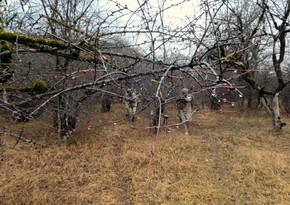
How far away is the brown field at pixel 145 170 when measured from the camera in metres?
5.24

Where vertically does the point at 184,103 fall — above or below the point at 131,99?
below

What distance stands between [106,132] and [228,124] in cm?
440

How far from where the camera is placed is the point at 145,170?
17.9 ft

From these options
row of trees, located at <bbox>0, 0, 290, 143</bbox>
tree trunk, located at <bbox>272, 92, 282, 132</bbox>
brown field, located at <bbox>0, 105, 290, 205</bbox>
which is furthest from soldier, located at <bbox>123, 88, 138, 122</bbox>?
tree trunk, located at <bbox>272, 92, 282, 132</bbox>

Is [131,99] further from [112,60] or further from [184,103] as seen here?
[184,103]

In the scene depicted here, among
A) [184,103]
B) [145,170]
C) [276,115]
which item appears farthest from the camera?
[276,115]

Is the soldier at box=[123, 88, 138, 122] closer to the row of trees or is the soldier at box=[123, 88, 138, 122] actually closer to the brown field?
the row of trees

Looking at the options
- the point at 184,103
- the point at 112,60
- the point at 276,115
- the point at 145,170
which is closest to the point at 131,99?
the point at 112,60

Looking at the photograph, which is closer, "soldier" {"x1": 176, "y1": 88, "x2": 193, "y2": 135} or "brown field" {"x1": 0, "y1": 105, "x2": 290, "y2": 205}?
"soldier" {"x1": 176, "y1": 88, "x2": 193, "y2": 135}

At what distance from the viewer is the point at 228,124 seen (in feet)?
37.4

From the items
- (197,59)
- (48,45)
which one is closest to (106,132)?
(48,45)

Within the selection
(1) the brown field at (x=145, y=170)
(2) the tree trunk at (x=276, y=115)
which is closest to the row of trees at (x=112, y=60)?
(1) the brown field at (x=145, y=170)

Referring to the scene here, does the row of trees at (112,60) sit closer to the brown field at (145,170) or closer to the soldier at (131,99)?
the soldier at (131,99)

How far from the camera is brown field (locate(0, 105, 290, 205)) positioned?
5238 millimetres
